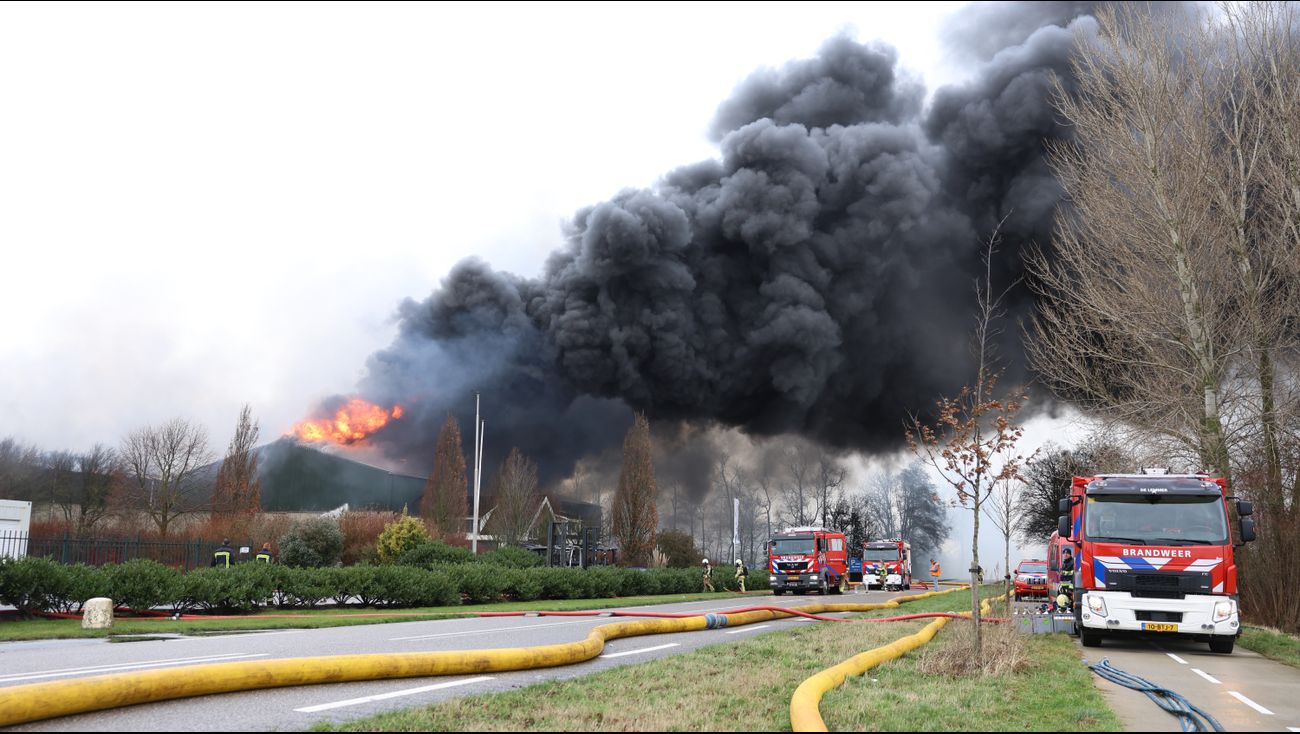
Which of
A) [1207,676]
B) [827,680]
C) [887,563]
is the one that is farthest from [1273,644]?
[887,563]

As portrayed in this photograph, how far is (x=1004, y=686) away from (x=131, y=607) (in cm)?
1595

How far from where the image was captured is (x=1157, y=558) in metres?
13.2

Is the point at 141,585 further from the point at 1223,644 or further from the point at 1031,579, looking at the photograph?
the point at 1031,579

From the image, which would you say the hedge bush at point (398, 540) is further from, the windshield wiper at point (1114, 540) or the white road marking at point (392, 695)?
the white road marking at point (392, 695)

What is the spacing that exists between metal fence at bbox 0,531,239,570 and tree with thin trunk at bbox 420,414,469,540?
54.8 ft

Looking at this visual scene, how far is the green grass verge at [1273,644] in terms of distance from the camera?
42.0ft

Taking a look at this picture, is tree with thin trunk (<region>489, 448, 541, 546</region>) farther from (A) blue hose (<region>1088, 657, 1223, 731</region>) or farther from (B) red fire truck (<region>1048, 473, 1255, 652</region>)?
(A) blue hose (<region>1088, 657, 1223, 731</region>)

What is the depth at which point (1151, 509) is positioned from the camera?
13.7 meters

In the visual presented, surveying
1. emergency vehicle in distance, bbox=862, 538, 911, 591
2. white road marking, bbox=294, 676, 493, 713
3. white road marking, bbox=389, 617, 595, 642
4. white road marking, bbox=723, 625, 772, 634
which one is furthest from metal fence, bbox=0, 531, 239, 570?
emergency vehicle in distance, bbox=862, 538, 911, 591

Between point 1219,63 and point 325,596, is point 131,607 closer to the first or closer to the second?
point 325,596

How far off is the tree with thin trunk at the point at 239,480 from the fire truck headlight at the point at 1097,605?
3736cm

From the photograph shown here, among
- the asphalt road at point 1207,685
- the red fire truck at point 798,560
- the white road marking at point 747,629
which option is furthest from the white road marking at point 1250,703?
the red fire truck at point 798,560

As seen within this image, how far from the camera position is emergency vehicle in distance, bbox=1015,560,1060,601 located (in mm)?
36719

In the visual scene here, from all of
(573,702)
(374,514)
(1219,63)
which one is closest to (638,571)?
(374,514)
